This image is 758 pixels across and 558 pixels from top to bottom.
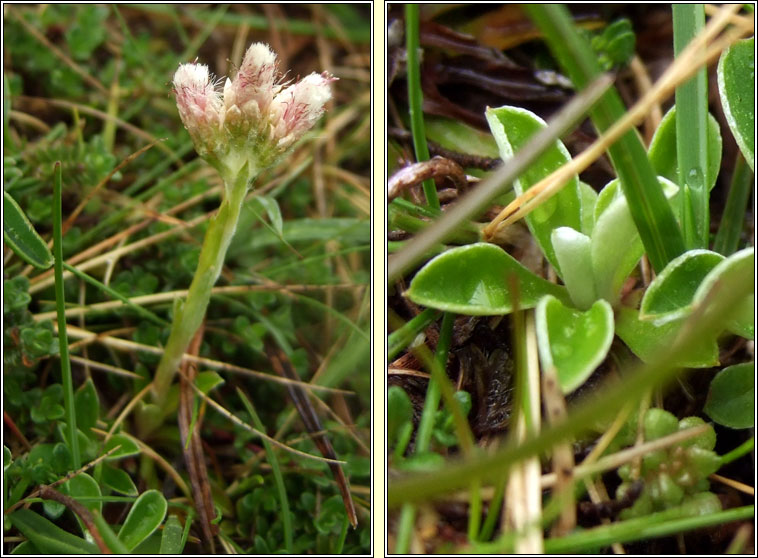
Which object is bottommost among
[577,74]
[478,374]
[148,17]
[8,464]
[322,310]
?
[8,464]

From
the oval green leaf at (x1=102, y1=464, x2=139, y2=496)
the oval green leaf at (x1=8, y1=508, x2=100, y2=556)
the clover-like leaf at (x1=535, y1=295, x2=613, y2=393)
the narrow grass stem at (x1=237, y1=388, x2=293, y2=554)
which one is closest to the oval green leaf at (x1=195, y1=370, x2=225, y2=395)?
the narrow grass stem at (x1=237, y1=388, x2=293, y2=554)

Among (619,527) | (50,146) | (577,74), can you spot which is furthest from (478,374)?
(50,146)

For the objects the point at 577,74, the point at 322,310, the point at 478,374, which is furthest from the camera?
the point at 322,310

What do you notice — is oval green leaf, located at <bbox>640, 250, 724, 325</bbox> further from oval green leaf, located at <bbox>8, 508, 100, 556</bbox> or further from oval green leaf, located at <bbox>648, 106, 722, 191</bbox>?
oval green leaf, located at <bbox>8, 508, 100, 556</bbox>

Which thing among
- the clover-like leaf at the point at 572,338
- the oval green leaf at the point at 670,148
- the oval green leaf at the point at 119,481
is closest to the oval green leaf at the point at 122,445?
the oval green leaf at the point at 119,481

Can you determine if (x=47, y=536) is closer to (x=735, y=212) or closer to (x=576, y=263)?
(x=576, y=263)

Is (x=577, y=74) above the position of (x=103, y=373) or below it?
above

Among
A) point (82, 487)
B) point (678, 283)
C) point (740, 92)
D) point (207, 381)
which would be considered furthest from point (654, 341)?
point (82, 487)

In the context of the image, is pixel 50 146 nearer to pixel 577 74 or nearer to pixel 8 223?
pixel 8 223
